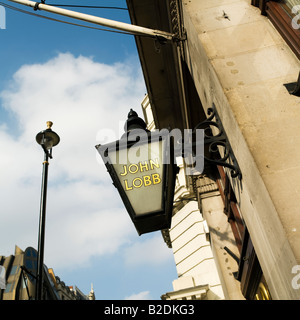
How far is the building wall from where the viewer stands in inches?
102

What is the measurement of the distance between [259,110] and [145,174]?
53.6 inches

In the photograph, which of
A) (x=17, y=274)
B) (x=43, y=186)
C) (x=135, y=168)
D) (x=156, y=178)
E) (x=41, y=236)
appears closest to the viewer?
(x=156, y=178)

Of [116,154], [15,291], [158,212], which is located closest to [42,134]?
[116,154]

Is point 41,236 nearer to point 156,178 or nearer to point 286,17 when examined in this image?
point 156,178

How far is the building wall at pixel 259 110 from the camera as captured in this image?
2.58 meters

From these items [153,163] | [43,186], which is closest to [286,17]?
[153,163]

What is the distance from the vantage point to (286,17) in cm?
370

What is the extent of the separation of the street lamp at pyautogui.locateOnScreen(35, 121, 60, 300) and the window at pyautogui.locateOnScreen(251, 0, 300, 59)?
635 cm

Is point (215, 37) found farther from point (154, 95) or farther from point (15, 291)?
point (15, 291)

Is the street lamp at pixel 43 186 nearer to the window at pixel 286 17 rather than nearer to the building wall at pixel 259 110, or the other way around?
the building wall at pixel 259 110

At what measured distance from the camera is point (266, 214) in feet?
9.00

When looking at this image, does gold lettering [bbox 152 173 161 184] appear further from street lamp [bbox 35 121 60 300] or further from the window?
street lamp [bbox 35 121 60 300]

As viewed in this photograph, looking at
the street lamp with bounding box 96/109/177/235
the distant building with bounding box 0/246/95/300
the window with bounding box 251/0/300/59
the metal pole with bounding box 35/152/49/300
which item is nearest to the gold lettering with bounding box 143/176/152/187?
the street lamp with bounding box 96/109/177/235
